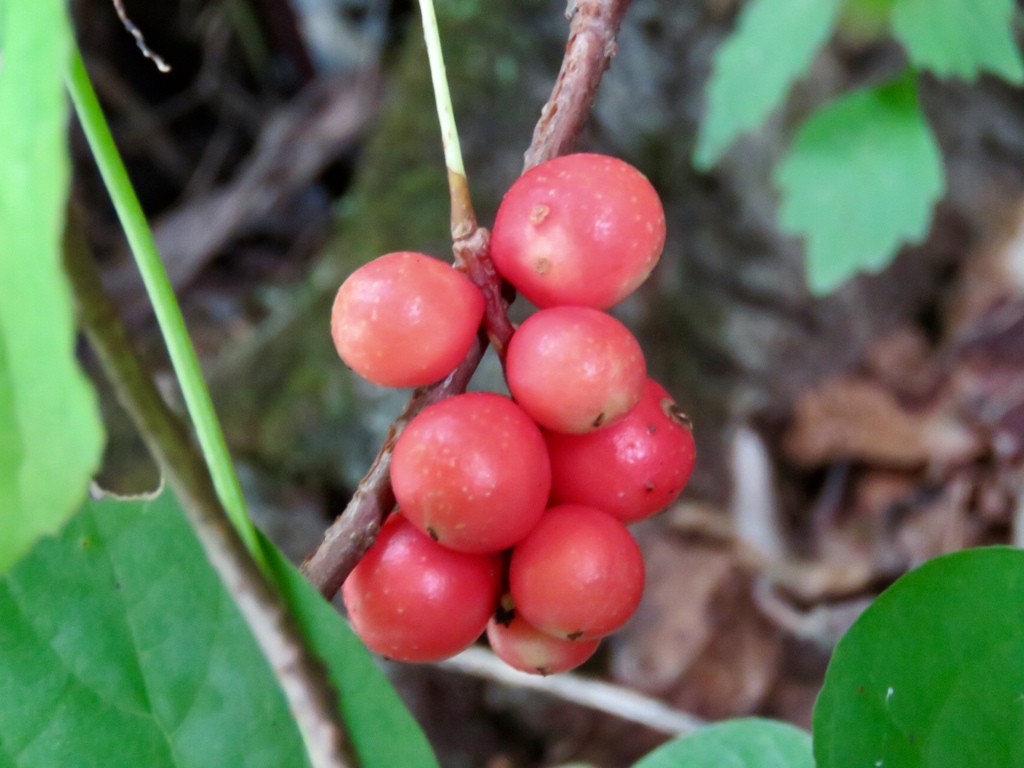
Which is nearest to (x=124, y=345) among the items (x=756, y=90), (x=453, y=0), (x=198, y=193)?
(x=756, y=90)

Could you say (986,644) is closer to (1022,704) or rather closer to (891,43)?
(1022,704)

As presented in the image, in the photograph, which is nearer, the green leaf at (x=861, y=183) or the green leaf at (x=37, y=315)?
the green leaf at (x=37, y=315)

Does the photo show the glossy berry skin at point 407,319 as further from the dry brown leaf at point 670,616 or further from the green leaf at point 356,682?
the dry brown leaf at point 670,616

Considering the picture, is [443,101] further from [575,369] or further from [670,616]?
[670,616]

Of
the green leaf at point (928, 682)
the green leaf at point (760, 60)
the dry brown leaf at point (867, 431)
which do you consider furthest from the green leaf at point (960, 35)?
the green leaf at point (928, 682)

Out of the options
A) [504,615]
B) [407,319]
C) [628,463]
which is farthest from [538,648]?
[407,319]

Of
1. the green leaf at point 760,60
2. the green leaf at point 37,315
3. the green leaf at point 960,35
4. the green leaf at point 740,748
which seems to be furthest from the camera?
the green leaf at point 760,60

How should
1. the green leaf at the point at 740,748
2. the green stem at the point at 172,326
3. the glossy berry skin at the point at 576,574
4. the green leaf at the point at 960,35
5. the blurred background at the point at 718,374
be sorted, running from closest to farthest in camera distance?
the green stem at the point at 172,326 → the glossy berry skin at the point at 576,574 → the green leaf at the point at 740,748 → the green leaf at the point at 960,35 → the blurred background at the point at 718,374
